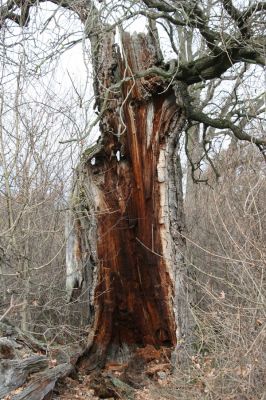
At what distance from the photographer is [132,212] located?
5711mm

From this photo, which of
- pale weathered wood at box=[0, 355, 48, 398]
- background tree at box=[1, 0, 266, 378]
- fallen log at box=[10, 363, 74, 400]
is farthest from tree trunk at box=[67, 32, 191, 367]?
pale weathered wood at box=[0, 355, 48, 398]

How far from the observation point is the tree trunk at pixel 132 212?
547 cm

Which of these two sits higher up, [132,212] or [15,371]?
[132,212]

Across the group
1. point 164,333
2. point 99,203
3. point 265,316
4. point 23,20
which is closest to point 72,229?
point 99,203

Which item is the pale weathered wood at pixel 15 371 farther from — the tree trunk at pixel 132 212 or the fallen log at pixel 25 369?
the tree trunk at pixel 132 212

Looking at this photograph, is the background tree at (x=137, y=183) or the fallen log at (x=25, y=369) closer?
the fallen log at (x=25, y=369)

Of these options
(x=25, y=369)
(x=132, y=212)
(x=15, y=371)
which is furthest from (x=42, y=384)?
(x=132, y=212)

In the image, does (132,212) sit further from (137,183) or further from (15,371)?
(15,371)

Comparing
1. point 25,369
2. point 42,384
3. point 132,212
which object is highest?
point 132,212

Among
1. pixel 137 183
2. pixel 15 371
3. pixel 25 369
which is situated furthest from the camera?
pixel 137 183

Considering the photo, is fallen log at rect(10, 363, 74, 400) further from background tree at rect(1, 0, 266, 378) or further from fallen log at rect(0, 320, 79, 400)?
background tree at rect(1, 0, 266, 378)

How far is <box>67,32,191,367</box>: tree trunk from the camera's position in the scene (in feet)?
→ 18.0

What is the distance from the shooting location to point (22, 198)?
269 inches

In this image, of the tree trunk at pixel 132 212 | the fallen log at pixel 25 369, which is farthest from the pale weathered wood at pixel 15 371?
the tree trunk at pixel 132 212
